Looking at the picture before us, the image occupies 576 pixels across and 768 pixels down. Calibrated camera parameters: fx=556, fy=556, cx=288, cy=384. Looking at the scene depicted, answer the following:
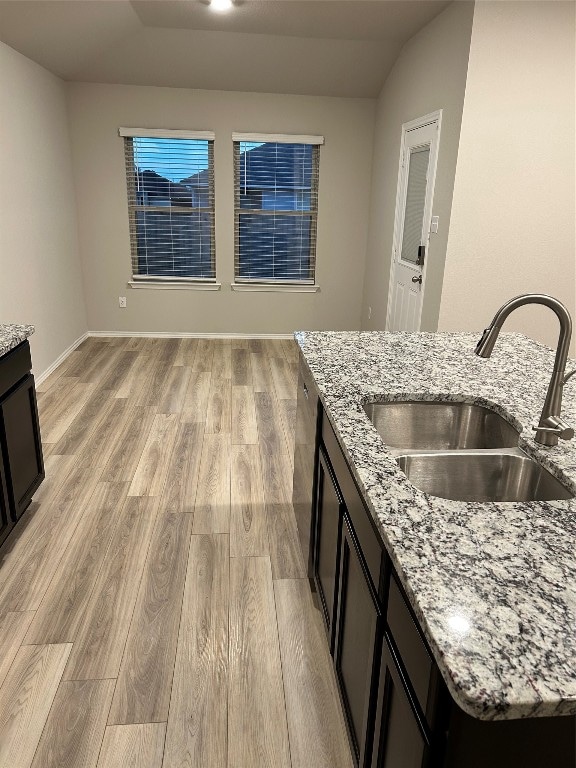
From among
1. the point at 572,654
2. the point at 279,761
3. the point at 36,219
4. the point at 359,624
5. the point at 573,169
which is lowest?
the point at 279,761

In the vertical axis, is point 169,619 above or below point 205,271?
below

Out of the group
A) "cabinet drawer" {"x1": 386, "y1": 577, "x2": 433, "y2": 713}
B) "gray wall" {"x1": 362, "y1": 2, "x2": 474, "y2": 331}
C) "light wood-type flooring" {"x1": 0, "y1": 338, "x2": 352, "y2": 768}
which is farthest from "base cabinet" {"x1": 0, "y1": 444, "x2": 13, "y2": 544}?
"gray wall" {"x1": 362, "y1": 2, "x2": 474, "y2": 331}

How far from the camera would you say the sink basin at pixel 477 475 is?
55.8 inches

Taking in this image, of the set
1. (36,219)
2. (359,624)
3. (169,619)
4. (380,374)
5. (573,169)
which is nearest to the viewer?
(359,624)

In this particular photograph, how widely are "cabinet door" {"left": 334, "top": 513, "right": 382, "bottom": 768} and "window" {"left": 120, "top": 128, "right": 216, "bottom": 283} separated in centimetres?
486

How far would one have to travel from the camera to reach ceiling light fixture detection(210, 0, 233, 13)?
3.96 m

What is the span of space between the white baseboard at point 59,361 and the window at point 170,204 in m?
0.86

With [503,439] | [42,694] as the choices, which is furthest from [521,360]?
[42,694]

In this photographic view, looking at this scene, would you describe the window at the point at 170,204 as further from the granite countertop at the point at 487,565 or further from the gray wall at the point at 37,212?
the granite countertop at the point at 487,565

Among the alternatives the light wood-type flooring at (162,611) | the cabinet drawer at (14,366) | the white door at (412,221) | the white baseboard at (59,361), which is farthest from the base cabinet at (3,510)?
the white door at (412,221)

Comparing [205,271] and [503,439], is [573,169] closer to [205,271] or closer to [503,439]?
[503,439]

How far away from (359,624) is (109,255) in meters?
5.26

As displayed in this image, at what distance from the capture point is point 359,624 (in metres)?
1.37

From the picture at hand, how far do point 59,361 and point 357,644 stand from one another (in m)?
4.44
